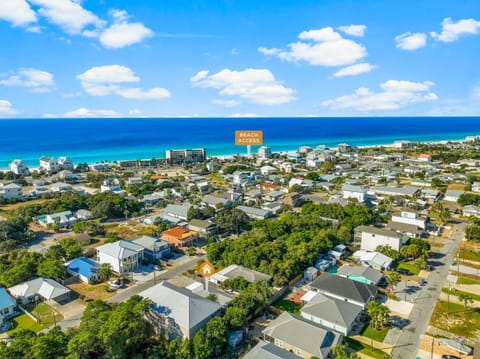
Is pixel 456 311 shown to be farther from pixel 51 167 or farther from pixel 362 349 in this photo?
pixel 51 167

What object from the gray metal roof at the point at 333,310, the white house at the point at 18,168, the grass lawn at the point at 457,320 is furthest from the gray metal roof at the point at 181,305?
the white house at the point at 18,168

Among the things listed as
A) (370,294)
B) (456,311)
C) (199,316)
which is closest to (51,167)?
(199,316)

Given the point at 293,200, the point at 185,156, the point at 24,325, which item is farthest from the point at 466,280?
the point at 185,156

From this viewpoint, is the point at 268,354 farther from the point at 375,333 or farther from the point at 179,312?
the point at 375,333

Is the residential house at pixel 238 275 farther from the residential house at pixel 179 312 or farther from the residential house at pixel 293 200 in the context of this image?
the residential house at pixel 293 200

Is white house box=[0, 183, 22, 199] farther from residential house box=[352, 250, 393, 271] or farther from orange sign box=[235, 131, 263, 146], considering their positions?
residential house box=[352, 250, 393, 271]
